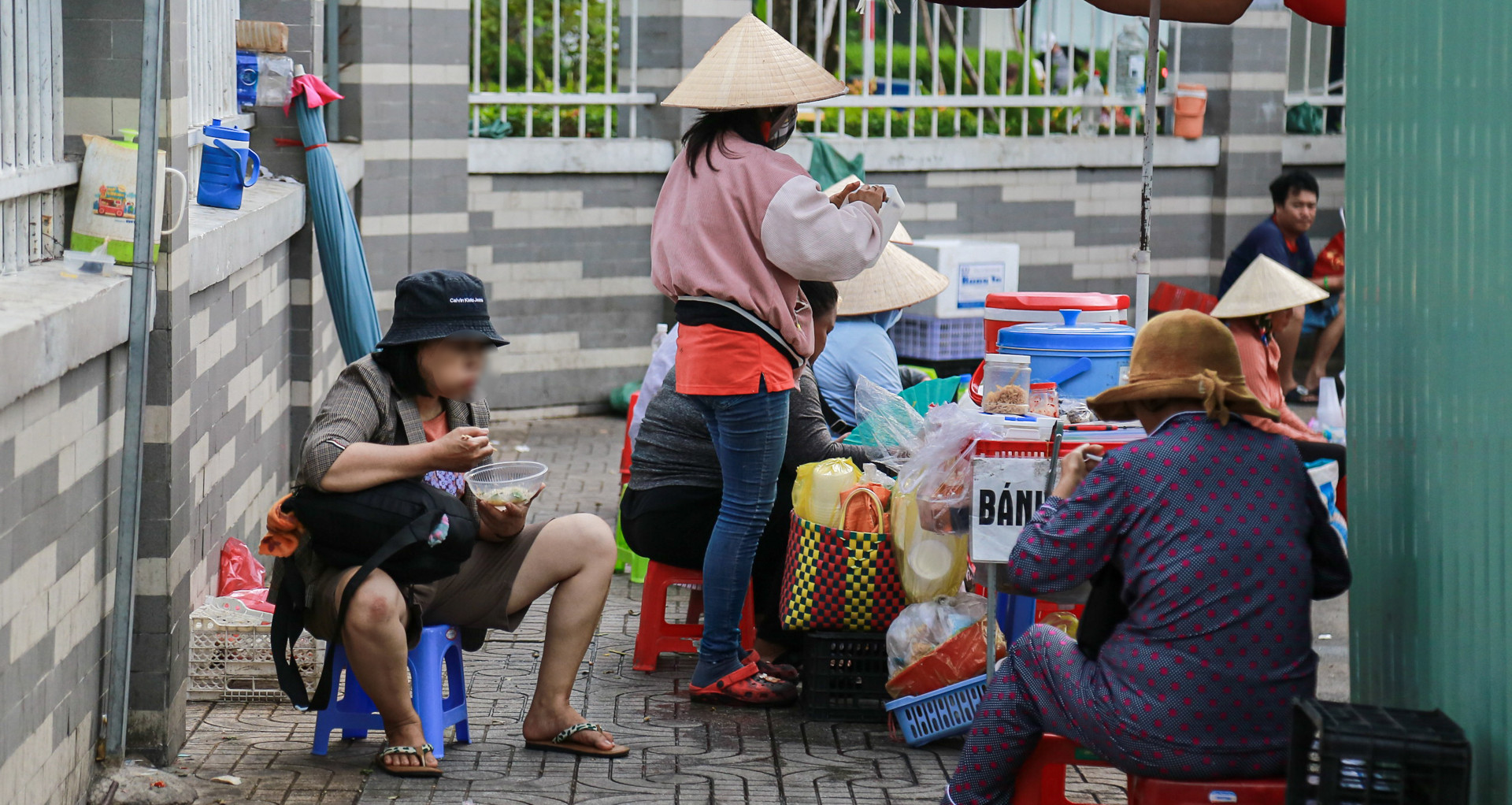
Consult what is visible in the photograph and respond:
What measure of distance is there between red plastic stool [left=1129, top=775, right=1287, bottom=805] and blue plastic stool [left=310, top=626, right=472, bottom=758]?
6.70 ft

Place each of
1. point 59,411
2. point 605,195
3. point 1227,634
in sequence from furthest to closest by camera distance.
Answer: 1. point 605,195
2. point 59,411
3. point 1227,634

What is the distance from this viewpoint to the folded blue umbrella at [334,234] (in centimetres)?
711

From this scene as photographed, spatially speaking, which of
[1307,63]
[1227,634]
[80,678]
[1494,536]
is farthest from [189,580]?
[1307,63]

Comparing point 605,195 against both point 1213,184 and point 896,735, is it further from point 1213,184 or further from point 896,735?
point 896,735

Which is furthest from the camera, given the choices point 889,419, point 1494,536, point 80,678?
point 889,419

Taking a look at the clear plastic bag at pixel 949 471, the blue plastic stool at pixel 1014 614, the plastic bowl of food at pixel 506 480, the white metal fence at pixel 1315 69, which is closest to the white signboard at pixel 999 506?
the clear plastic bag at pixel 949 471

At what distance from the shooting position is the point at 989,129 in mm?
12195

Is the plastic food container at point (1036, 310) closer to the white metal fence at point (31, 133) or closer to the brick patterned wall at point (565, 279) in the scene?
the white metal fence at point (31, 133)

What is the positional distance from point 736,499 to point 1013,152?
7502mm

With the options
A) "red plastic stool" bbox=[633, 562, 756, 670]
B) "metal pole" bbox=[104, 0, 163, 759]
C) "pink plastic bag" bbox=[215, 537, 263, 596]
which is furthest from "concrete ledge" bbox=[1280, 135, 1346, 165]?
"metal pole" bbox=[104, 0, 163, 759]

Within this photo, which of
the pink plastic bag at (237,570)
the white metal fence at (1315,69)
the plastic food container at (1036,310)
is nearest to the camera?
the plastic food container at (1036,310)

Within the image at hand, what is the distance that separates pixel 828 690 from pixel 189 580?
6.35 feet

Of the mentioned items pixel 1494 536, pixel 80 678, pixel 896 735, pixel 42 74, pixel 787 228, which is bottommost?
pixel 896 735

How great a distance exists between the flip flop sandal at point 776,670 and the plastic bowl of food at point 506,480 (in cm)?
119
